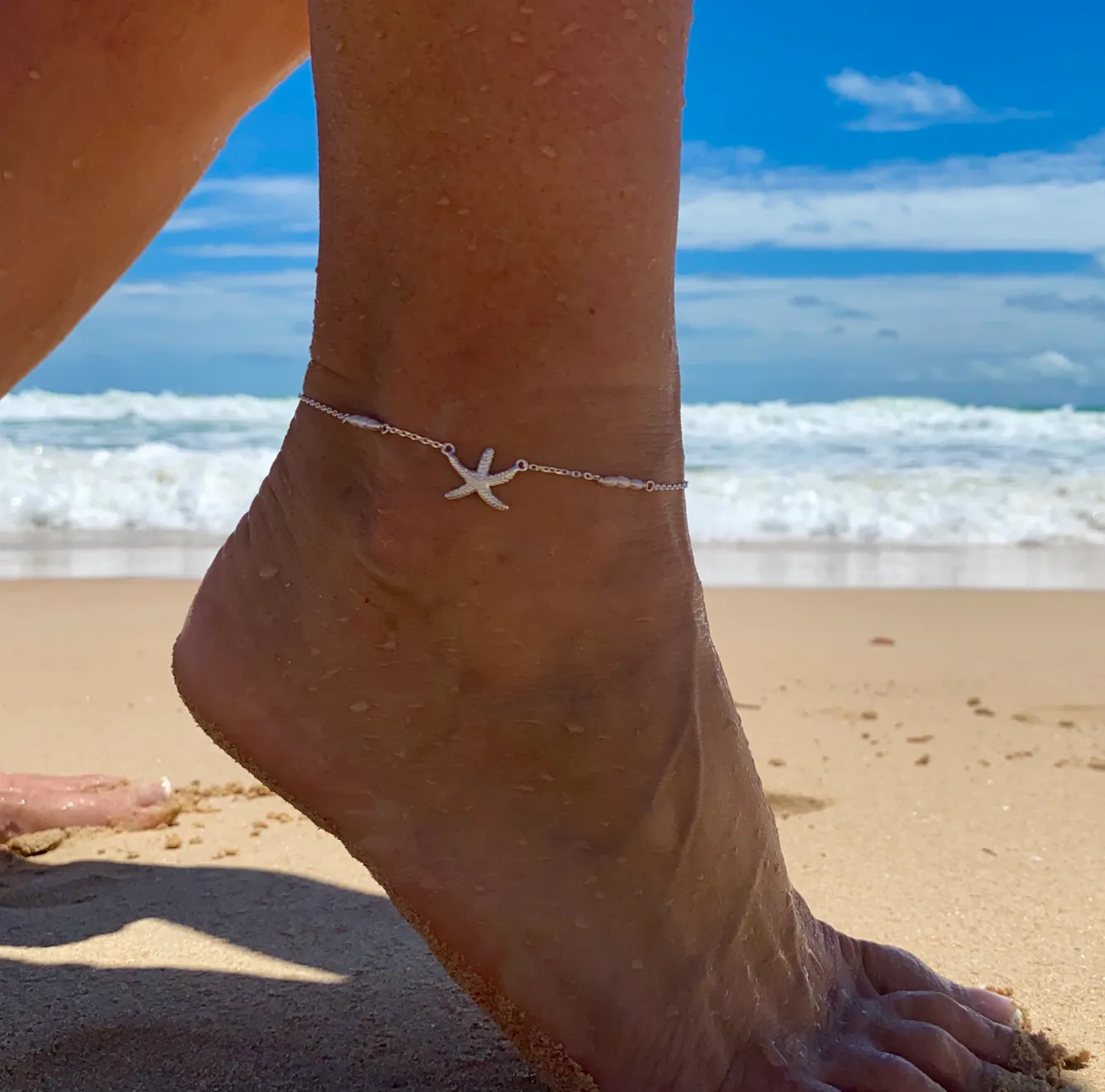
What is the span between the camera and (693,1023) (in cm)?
104

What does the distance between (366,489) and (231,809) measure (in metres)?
1.04

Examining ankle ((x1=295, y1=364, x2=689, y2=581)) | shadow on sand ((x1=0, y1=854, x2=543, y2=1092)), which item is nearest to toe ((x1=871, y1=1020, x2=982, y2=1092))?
shadow on sand ((x1=0, y1=854, x2=543, y2=1092))

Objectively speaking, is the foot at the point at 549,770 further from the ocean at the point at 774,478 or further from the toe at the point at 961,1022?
the ocean at the point at 774,478

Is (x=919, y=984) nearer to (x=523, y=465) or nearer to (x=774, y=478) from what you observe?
(x=523, y=465)

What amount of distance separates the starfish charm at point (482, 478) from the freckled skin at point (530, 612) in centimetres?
1

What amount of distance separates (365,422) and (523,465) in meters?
0.14

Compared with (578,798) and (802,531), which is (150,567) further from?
(578,798)

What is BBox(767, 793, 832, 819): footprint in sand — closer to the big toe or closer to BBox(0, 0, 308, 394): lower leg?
the big toe

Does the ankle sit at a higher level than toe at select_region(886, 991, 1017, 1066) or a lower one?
higher

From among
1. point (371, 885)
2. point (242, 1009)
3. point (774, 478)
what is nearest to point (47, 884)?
point (371, 885)

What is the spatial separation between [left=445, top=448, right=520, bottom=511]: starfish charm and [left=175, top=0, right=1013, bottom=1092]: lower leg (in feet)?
0.03

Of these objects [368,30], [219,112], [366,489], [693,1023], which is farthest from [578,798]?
[219,112]

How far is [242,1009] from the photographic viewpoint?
1188 mm

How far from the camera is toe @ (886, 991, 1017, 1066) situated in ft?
3.68
